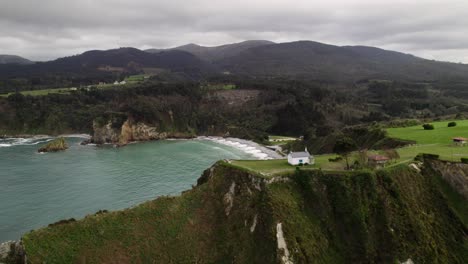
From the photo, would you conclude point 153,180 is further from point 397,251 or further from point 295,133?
point 295,133

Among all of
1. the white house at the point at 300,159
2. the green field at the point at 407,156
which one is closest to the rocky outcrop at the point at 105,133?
the green field at the point at 407,156

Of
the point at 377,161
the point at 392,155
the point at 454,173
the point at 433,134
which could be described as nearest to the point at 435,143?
the point at 433,134

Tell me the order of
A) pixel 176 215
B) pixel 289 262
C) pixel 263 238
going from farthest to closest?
pixel 176 215 → pixel 263 238 → pixel 289 262

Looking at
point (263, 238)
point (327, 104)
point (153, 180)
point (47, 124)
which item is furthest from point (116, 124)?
point (263, 238)

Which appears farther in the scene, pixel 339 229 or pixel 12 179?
pixel 12 179

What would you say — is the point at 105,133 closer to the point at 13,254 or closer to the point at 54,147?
the point at 54,147
